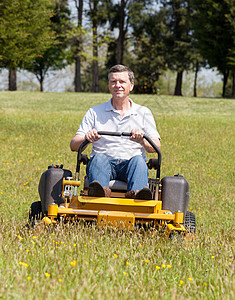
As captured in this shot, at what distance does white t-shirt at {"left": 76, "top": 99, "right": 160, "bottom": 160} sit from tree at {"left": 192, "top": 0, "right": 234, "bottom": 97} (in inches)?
1185

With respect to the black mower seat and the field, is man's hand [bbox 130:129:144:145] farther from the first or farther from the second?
the field

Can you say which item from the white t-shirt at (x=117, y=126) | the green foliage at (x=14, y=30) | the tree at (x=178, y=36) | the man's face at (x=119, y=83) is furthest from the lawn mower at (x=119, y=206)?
the tree at (x=178, y=36)

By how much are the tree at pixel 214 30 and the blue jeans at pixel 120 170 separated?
3053cm

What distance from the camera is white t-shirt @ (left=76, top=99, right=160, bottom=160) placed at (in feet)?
14.6

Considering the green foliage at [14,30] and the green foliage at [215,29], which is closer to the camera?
the green foliage at [14,30]

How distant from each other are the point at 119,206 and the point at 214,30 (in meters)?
32.4

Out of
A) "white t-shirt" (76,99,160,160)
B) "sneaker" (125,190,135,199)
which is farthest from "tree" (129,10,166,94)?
"sneaker" (125,190,135,199)

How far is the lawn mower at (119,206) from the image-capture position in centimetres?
365

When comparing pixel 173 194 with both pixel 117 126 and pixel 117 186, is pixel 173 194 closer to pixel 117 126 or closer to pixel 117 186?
pixel 117 186

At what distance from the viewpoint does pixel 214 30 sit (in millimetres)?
33688

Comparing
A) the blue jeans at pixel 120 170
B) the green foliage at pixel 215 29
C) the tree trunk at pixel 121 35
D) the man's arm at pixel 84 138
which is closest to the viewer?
the blue jeans at pixel 120 170

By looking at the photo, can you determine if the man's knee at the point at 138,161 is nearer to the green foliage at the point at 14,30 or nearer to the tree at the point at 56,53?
the green foliage at the point at 14,30

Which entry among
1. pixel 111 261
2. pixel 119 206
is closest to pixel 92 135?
pixel 119 206

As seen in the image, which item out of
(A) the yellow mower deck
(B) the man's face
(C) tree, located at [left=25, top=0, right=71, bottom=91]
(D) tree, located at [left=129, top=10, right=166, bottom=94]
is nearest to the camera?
(A) the yellow mower deck
